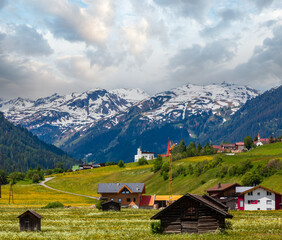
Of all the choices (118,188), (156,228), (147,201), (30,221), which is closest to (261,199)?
(147,201)

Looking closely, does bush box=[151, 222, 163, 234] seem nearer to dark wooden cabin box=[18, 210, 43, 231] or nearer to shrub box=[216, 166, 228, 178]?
dark wooden cabin box=[18, 210, 43, 231]

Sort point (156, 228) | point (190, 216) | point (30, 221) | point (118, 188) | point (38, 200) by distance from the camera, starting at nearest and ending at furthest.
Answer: point (156, 228), point (190, 216), point (30, 221), point (118, 188), point (38, 200)

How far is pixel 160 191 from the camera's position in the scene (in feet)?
544

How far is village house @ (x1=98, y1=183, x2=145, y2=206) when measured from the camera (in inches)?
5253

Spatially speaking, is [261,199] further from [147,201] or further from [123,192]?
[123,192]

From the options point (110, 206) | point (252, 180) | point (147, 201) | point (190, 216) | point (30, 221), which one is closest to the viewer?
point (190, 216)

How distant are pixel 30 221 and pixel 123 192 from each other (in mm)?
78114

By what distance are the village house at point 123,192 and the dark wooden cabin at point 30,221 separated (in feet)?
250

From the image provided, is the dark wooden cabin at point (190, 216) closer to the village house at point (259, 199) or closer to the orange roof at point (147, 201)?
the village house at point (259, 199)

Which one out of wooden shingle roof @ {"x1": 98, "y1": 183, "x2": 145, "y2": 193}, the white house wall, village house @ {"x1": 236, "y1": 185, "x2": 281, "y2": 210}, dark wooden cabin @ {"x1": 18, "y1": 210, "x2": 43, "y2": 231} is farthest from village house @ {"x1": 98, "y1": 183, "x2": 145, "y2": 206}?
dark wooden cabin @ {"x1": 18, "y1": 210, "x2": 43, "y2": 231}

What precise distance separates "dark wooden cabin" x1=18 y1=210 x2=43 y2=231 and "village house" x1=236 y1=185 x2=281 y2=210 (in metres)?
67.0

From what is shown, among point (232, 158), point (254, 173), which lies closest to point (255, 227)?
point (254, 173)

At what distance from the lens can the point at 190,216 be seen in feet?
176

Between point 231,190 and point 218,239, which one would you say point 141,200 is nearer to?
point 231,190
